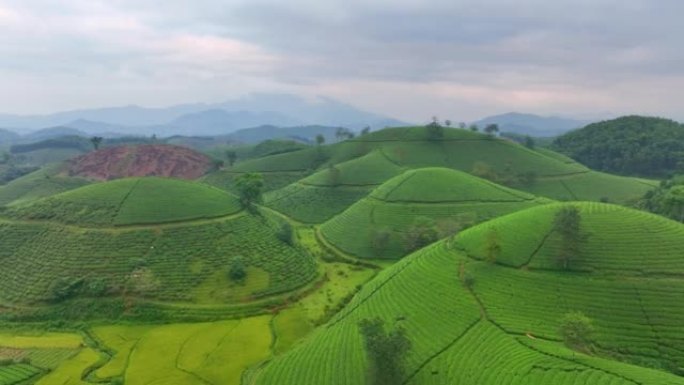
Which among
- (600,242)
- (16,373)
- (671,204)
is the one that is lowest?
(16,373)

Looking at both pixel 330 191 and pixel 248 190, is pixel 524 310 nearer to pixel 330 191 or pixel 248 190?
pixel 248 190

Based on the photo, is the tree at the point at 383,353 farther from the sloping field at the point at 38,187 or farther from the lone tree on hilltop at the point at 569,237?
the sloping field at the point at 38,187

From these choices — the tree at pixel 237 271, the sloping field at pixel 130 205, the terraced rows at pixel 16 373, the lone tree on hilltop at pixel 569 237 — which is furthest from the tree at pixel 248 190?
the lone tree on hilltop at pixel 569 237

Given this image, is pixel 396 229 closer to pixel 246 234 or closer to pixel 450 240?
pixel 450 240

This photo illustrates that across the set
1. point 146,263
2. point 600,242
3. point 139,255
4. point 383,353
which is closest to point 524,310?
point 600,242

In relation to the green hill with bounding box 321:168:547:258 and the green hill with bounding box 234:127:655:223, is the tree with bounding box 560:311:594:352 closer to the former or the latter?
the green hill with bounding box 321:168:547:258
